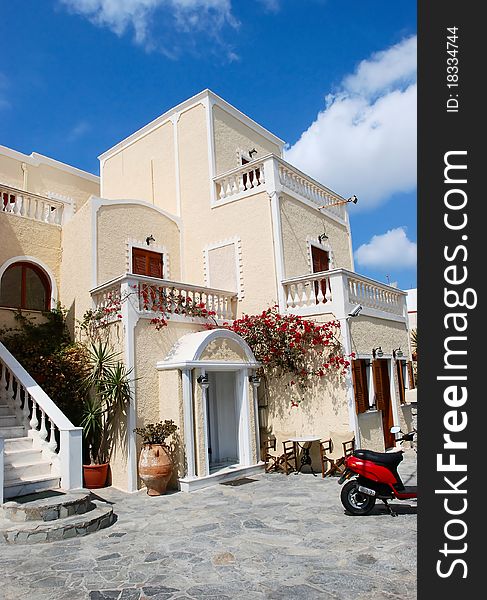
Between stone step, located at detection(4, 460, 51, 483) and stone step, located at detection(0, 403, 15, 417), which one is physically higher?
stone step, located at detection(0, 403, 15, 417)

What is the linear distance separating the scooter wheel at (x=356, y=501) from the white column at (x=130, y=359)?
432 centimetres

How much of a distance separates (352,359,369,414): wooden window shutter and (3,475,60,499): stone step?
6.28 metres

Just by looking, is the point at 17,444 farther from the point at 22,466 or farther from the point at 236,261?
the point at 236,261

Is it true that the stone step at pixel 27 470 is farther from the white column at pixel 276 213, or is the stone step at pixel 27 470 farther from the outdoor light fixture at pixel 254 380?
the white column at pixel 276 213

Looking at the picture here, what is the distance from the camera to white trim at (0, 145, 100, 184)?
51.0 feet

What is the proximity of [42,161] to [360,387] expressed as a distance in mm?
13012

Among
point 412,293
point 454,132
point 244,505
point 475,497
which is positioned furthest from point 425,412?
point 412,293

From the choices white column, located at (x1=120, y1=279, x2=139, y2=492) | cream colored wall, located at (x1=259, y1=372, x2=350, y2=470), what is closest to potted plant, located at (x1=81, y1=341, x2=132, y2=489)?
white column, located at (x1=120, y1=279, x2=139, y2=492)

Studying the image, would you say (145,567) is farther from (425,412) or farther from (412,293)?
(412,293)

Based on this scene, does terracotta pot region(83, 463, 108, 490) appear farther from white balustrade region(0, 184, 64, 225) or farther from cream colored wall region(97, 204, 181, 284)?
white balustrade region(0, 184, 64, 225)

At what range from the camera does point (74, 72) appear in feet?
28.6

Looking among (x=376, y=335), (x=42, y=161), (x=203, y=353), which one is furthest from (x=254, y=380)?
(x=42, y=161)

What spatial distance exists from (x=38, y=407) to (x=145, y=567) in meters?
4.79

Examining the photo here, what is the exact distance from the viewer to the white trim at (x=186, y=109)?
586 inches
